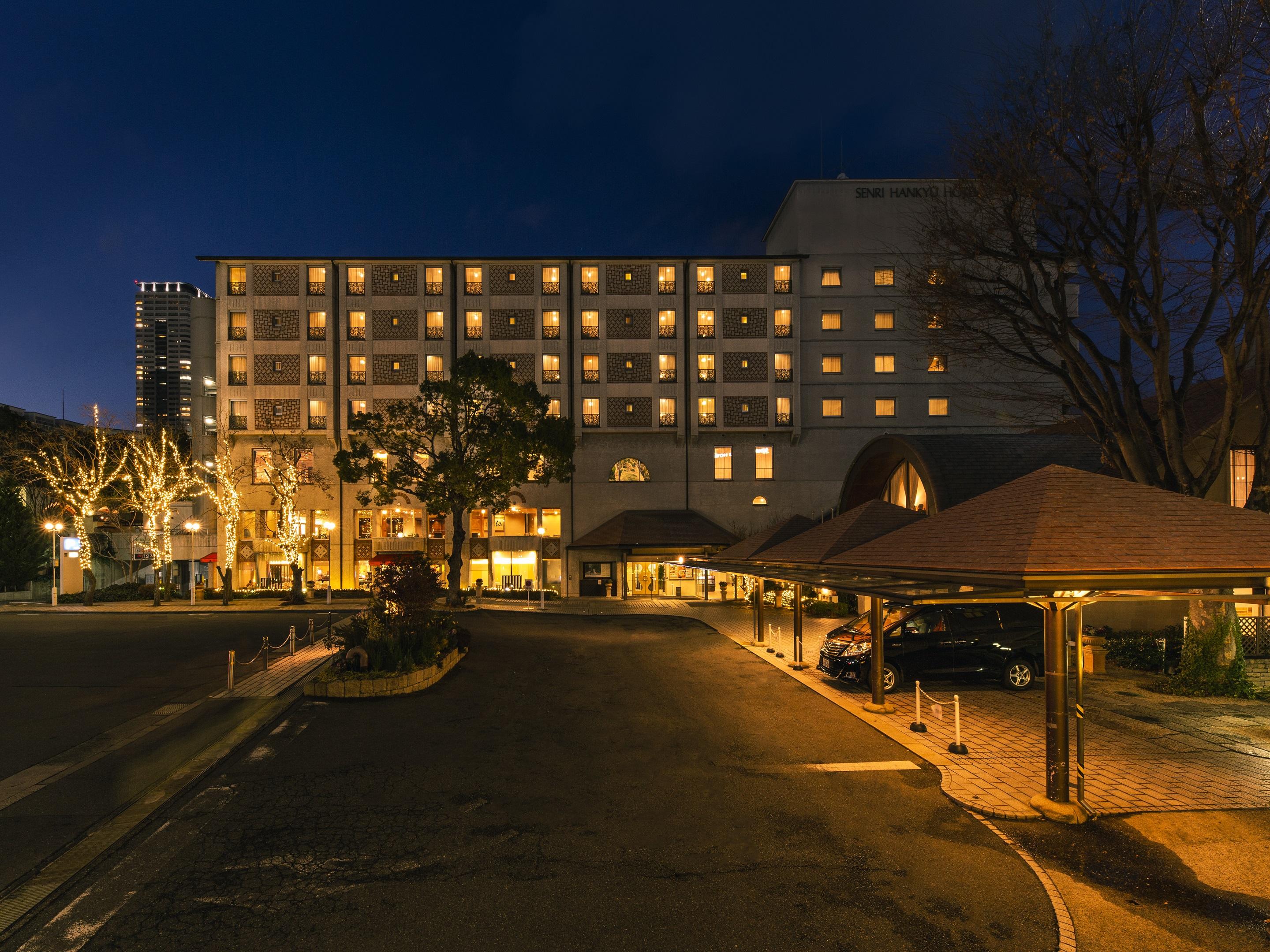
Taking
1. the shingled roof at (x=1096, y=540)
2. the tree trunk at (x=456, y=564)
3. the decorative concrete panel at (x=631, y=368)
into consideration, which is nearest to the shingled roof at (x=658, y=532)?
the decorative concrete panel at (x=631, y=368)

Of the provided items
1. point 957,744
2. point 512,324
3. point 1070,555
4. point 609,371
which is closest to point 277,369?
point 512,324

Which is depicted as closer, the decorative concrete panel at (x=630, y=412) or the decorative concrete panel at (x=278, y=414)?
the decorative concrete panel at (x=630, y=412)

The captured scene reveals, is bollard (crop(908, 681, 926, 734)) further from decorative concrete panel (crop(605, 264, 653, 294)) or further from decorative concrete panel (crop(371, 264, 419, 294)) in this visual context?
decorative concrete panel (crop(371, 264, 419, 294))

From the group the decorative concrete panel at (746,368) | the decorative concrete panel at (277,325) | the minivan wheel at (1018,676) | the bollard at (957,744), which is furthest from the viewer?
the decorative concrete panel at (277,325)

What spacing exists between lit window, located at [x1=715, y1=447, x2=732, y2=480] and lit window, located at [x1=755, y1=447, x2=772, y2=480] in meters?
1.68

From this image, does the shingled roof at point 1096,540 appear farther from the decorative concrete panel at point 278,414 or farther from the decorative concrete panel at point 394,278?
the decorative concrete panel at point 278,414

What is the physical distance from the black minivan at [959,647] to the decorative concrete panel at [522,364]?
1307 inches

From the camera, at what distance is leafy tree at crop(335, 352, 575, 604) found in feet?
108

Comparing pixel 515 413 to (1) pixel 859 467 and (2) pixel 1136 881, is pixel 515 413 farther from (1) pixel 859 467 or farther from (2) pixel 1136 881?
(2) pixel 1136 881

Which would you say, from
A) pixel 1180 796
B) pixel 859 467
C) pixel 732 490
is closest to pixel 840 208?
pixel 732 490

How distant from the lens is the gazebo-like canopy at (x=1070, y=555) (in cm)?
746

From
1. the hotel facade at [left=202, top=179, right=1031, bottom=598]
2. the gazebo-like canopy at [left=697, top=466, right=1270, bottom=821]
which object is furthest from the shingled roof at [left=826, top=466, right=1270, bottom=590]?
the hotel facade at [left=202, top=179, right=1031, bottom=598]

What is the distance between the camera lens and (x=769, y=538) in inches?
944

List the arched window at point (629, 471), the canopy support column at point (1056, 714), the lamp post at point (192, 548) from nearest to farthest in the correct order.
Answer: the canopy support column at point (1056, 714) < the lamp post at point (192, 548) < the arched window at point (629, 471)
